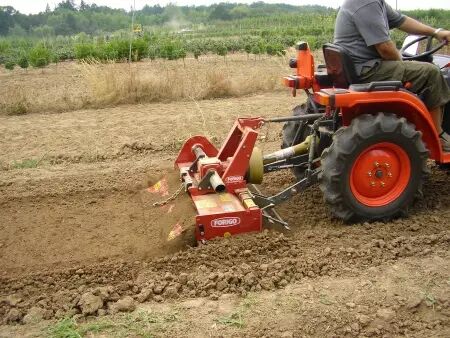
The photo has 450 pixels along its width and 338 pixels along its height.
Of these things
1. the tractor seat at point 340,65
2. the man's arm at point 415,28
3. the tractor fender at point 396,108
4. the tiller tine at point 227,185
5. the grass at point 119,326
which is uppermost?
the man's arm at point 415,28

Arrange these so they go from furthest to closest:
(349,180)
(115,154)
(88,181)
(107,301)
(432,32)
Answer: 1. (115,154)
2. (88,181)
3. (432,32)
4. (349,180)
5. (107,301)

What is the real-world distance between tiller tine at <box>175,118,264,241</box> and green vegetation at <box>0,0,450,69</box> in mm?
12036

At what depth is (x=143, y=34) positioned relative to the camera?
25.0m

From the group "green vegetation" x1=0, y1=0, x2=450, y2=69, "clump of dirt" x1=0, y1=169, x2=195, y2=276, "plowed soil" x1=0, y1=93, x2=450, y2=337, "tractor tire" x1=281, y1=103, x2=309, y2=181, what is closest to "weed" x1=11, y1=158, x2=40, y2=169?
"plowed soil" x1=0, y1=93, x2=450, y2=337

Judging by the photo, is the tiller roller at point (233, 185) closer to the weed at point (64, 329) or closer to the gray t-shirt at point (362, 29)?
the gray t-shirt at point (362, 29)

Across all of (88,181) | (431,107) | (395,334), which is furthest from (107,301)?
(431,107)

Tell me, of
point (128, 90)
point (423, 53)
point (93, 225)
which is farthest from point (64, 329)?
point (128, 90)

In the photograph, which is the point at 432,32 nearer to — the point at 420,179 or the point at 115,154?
the point at 420,179

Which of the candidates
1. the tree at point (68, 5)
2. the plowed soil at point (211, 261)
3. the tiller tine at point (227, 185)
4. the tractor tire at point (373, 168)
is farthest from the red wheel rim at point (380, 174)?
the tree at point (68, 5)

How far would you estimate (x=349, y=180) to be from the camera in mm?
3928

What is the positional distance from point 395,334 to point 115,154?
464 centimetres

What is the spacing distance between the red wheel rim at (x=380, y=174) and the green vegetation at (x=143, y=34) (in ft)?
39.5

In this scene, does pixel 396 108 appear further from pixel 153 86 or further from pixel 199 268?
pixel 153 86

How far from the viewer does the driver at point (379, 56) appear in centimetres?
398
